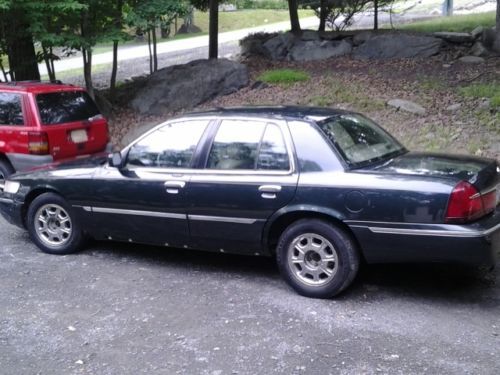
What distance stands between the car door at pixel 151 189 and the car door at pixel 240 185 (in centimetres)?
17

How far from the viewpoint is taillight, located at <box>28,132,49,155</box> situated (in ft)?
26.8

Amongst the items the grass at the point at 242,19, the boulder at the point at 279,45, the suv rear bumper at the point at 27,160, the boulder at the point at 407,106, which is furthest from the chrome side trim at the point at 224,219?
the grass at the point at 242,19

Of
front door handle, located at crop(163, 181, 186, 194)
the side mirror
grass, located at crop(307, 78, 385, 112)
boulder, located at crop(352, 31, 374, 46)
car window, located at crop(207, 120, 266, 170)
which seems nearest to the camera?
car window, located at crop(207, 120, 266, 170)

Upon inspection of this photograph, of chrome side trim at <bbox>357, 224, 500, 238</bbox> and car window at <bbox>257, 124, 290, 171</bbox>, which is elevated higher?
car window at <bbox>257, 124, 290, 171</bbox>

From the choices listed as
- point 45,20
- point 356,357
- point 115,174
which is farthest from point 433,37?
point 356,357

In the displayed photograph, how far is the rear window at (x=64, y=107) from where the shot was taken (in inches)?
330

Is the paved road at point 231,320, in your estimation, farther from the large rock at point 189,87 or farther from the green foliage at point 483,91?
the large rock at point 189,87

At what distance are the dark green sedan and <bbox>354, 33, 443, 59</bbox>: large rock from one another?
282 inches

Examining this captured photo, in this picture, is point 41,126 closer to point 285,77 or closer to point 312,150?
point 312,150

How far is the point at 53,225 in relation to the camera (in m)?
6.43

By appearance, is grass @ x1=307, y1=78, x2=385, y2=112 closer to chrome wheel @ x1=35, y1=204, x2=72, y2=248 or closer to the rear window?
the rear window

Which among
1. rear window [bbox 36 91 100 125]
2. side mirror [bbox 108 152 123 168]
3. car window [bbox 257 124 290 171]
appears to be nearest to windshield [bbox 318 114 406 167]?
car window [bbox 257 124 290 171]

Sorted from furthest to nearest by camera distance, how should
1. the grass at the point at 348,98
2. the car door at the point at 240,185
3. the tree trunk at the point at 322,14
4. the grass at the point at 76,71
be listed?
the grass at the point at 76,71
the tree trunk at the point at 322,14
the grass at the point at 348,98
the car door at the point at 240,185

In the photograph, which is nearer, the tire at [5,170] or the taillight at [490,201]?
the taillight at [490,201]
